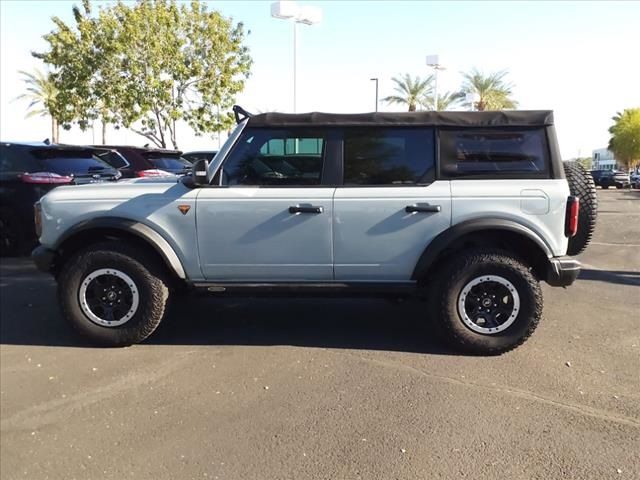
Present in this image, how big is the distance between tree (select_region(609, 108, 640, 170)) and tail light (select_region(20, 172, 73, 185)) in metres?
70.7

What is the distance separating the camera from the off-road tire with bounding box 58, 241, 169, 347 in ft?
15.7

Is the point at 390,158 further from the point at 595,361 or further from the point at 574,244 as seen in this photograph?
the point at 595,361

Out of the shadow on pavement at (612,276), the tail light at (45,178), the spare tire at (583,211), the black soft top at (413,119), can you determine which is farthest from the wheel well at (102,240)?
the shadow on pavement at (612,276)

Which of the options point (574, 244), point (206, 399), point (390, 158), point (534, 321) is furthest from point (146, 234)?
point (574, 244)

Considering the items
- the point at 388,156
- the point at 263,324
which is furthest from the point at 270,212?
the point at 263,324

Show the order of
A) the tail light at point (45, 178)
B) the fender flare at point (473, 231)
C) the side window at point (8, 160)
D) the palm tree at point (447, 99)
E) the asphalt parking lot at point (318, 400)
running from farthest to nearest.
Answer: the palm tree at point (447, 99) < the side window at point (8, 160) < the tail light at point (45, 178) < the fender flare at point (473, 231) < the asphalt parking lot at point (318, 400)

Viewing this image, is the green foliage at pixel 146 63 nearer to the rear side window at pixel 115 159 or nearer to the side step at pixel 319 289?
the rear side window at pixel 115 159

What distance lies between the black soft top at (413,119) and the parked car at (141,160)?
16.5ft

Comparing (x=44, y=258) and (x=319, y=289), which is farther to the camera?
(x=44, y=258)

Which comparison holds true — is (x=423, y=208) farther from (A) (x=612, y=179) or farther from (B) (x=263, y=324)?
(A) (x=612, y=179)

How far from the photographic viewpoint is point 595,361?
14.8 ft

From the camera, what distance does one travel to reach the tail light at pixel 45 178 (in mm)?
8172

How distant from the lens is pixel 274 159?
192 inches

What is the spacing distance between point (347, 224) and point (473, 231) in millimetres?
970
